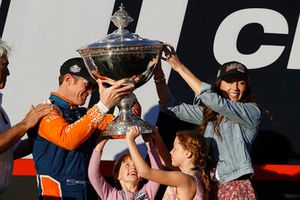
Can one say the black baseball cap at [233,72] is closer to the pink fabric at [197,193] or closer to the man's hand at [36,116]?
the pink fabric at [197,193]

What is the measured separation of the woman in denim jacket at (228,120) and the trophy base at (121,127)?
351 millimetres

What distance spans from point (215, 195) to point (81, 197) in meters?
0.66

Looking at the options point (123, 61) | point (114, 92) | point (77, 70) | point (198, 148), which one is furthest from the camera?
point (77, 70)

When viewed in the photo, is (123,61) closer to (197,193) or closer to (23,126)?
(23,126)

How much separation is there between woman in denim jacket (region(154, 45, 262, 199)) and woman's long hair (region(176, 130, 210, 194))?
11cm

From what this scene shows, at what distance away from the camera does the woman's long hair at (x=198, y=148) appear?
420 cm

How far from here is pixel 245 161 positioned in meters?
4.28

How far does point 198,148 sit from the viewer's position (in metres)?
4.20

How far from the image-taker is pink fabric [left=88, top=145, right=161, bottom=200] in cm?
422

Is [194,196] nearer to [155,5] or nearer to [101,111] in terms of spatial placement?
[101,111]

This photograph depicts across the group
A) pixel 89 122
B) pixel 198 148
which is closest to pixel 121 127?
pixel 89 122

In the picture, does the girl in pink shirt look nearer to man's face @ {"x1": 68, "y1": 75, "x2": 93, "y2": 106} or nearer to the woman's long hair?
the woman's long hair

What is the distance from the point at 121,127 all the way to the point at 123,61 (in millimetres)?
307

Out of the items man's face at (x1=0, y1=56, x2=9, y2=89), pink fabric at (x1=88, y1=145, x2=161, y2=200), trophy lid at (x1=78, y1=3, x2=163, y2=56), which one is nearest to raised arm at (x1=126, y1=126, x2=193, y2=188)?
pink fabric at (x1=88, y1=145, x2=161, y2=200)
